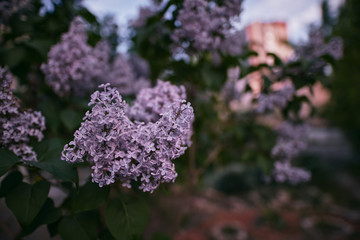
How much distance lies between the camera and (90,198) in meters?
1.20

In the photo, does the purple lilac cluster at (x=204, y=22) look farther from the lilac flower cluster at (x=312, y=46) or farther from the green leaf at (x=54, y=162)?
the green leaf at (x=54, y=162)

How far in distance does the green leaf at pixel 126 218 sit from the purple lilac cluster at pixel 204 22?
4.26ft

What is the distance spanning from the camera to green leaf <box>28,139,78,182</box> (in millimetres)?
1087

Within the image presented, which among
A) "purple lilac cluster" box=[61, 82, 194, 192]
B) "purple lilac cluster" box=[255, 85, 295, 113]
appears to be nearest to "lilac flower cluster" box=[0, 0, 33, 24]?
"purple lilac cluster" box=[61, 82, 194, 192]

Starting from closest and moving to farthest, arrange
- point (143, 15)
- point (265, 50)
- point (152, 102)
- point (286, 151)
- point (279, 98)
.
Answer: point (152, 102) → point (279, 98) → point (265, 50) → point (286, 151) → point (143, 15)

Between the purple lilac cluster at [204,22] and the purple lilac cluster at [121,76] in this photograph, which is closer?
the purple lilac cluster at [204,22]

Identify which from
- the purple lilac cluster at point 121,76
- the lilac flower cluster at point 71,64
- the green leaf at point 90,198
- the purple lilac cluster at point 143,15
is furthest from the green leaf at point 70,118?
the purple lilac cluster at point 143,15

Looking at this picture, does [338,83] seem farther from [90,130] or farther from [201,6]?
[90,130]

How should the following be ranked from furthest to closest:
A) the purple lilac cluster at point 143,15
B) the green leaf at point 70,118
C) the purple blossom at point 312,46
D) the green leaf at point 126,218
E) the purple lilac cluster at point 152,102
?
1. the purple lilac cluster at point 143,15
2. the purple blossom at point 312,46
3. the green leaf at point 70,118
4. the purple lilac cluster at point 152,102
5. the green leaf at point 126,218

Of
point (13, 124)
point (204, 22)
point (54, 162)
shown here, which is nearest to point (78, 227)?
point (54, 162)

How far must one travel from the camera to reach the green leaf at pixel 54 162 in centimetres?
109

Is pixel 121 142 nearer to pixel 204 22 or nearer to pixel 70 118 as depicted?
pixel 70 118

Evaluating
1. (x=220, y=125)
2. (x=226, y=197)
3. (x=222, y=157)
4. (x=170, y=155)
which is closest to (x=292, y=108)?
(x=222, y=157)

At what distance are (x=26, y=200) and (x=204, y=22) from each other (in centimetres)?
165
